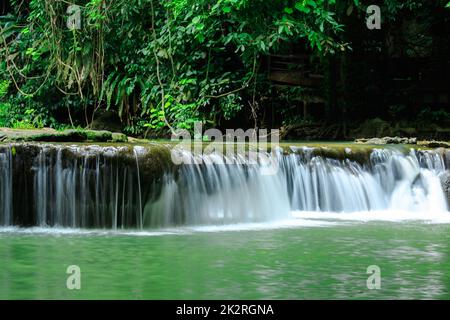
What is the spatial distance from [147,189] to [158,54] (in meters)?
5.95

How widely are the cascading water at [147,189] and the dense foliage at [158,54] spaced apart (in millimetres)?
2920

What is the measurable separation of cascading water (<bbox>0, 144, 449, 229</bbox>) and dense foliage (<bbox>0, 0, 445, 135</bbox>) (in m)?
2.92

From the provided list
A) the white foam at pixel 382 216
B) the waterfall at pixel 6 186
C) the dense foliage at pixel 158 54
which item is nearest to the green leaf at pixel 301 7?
the dense foliage at pixel 158 54

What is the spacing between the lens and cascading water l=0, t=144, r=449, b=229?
33.9 ft

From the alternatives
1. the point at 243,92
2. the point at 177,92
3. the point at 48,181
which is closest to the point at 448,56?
the point at 243,92

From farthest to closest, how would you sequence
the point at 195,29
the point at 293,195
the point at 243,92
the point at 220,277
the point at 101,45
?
the point at 243,92 → the point at 101,45 → the point at 195,29 → the point at 293,195 → the point at 220,277

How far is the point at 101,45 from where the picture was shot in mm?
16031

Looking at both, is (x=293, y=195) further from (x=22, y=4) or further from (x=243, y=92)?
(x=22, y=4)

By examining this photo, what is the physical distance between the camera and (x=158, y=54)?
52.3 feet

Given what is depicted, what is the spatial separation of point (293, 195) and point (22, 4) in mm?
9968

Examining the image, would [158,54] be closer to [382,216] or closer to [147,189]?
[147,189]

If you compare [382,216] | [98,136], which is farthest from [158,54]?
[382,216]

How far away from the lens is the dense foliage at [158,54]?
14281mm

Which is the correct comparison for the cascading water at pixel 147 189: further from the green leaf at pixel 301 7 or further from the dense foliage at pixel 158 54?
the dense foliage at pixel 158 54
